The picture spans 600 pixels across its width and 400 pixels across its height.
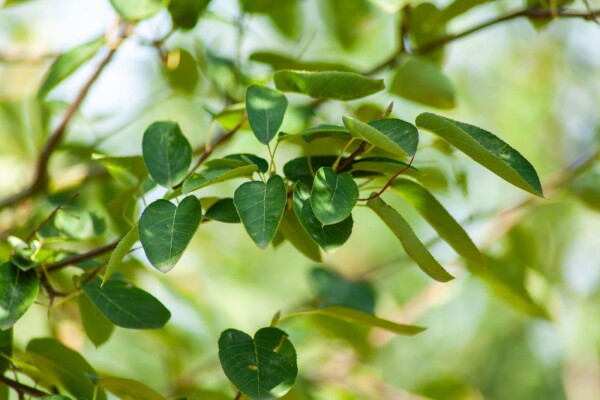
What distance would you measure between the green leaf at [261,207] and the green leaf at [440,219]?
0.37 ft

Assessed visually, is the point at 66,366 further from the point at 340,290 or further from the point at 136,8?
the point at 340,290

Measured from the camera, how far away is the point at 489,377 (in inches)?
87.3

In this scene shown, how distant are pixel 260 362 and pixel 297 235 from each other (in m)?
0.11

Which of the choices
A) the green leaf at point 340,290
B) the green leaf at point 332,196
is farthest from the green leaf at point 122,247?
the green leaf at point 340,290

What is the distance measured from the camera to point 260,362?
513 mm

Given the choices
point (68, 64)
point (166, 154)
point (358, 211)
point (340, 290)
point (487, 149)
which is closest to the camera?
point (487, 149)

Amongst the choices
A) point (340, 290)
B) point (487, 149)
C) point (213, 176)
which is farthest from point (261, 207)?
point (340, 290)

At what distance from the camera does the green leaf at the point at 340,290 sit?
98 centimetres

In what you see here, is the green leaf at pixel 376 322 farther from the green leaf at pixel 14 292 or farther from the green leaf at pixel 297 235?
the green leaf at pixel 14 292

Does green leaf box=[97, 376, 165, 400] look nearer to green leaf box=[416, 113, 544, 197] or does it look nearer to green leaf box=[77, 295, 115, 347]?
green leaf box=[77, 295, 115, 347]

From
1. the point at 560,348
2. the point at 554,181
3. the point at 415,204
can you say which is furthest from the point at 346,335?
the point at 560,348

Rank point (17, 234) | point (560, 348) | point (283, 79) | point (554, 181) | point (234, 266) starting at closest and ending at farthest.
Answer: point (283, 79)
point (17, 234)
point (554, 181)
point (234, 266)
point (560, 348)

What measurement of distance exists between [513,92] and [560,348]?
0.70 metres

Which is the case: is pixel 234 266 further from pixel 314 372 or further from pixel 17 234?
pixel 17 234
